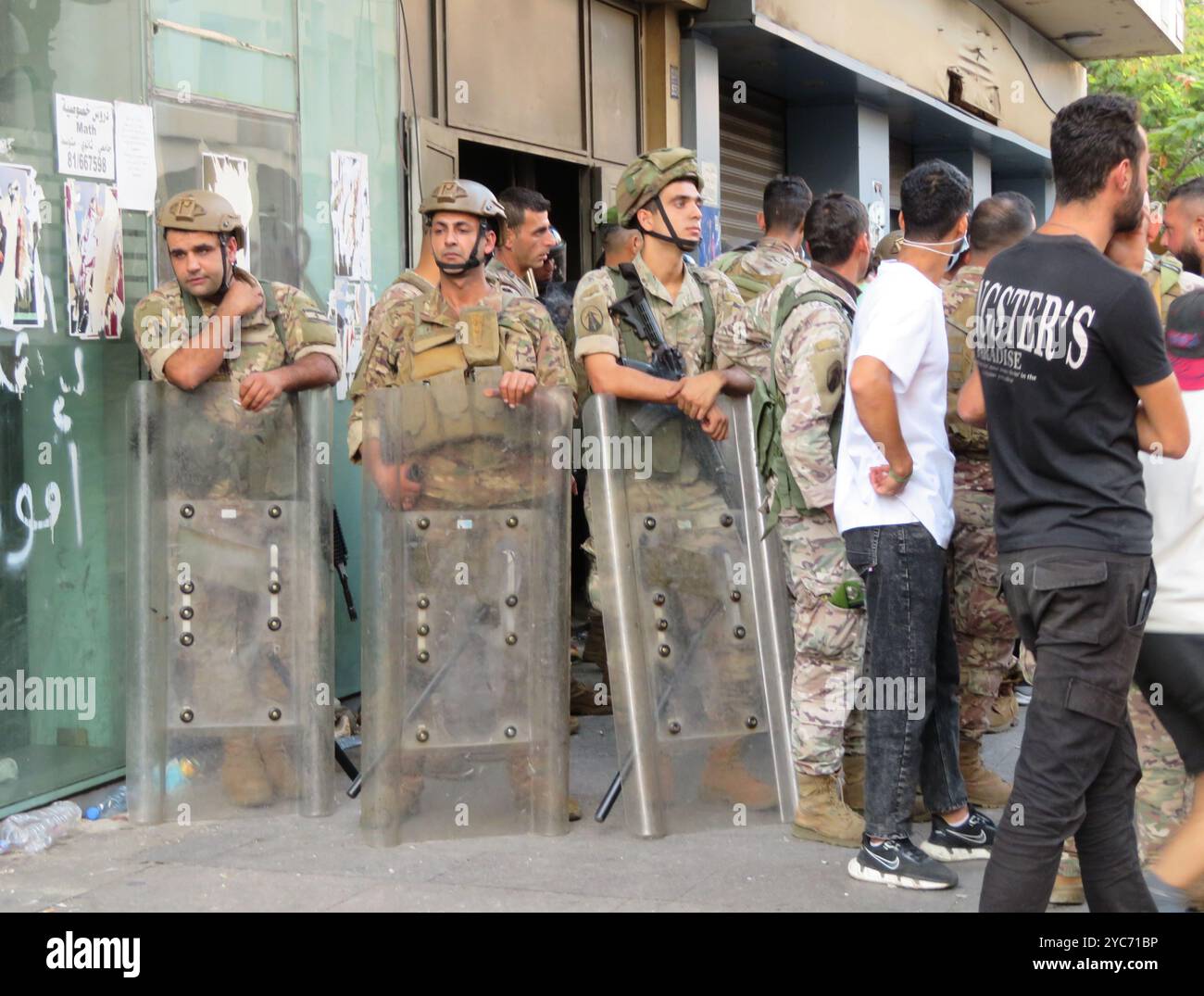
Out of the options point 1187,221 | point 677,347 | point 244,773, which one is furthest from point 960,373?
point 244,773

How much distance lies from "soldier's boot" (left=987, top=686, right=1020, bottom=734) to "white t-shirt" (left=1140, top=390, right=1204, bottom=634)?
2.93 meters

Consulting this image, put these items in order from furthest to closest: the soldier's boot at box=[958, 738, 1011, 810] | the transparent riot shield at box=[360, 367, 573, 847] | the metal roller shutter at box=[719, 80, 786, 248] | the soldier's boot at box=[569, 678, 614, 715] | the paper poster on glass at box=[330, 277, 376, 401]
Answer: the metal roller shutter at box=[719, 80, 786, 248] → the soldier's boot at box=[569, 678, 614, 715] → the paper poster on glass at box=[330, 277, 376, 401] → the soldier's boot at box=[958, 738, 1011, 810] → the transparent riot shield at box=[360, 367, 573, 847]

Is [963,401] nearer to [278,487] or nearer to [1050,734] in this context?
[1050,734]

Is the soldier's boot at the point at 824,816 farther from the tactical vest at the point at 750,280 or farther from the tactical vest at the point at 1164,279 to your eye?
the tactical vest at the point at 750,280

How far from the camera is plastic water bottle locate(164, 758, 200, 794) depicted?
5152 mm

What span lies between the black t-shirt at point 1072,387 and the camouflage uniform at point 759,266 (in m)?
3.29

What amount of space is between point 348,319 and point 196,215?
1810 millimetres

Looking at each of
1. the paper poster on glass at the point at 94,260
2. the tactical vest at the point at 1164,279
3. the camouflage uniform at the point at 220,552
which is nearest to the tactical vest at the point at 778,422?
the tactical vest at the point at 1164,279

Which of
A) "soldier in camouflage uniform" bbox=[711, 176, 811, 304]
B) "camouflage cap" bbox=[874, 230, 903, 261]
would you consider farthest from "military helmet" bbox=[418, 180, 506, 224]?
"camouflage cap" bbox=[874, 230, 903, 261]

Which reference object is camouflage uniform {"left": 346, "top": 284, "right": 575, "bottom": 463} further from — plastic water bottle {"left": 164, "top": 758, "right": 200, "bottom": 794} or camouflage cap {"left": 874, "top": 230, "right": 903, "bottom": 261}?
camouflage cap {"left": 874, "top": 230, "right": 903, "bottom": 261}

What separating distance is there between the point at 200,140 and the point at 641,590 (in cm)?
261

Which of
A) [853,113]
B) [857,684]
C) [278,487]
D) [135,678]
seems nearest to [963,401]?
[857,684]

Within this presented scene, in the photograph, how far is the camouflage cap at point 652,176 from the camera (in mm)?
5082

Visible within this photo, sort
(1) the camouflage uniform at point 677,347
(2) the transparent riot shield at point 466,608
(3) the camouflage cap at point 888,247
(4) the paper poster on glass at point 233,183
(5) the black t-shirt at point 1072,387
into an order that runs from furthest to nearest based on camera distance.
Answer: (3) the camouflage cap at point 888,247, (4) the paper poster on glass at point 233,183, (1) the camouflage uniform at point 677,347, (2) the transparent riot shield at point 466,608, (5) the black t-shirt at point 1072,387
